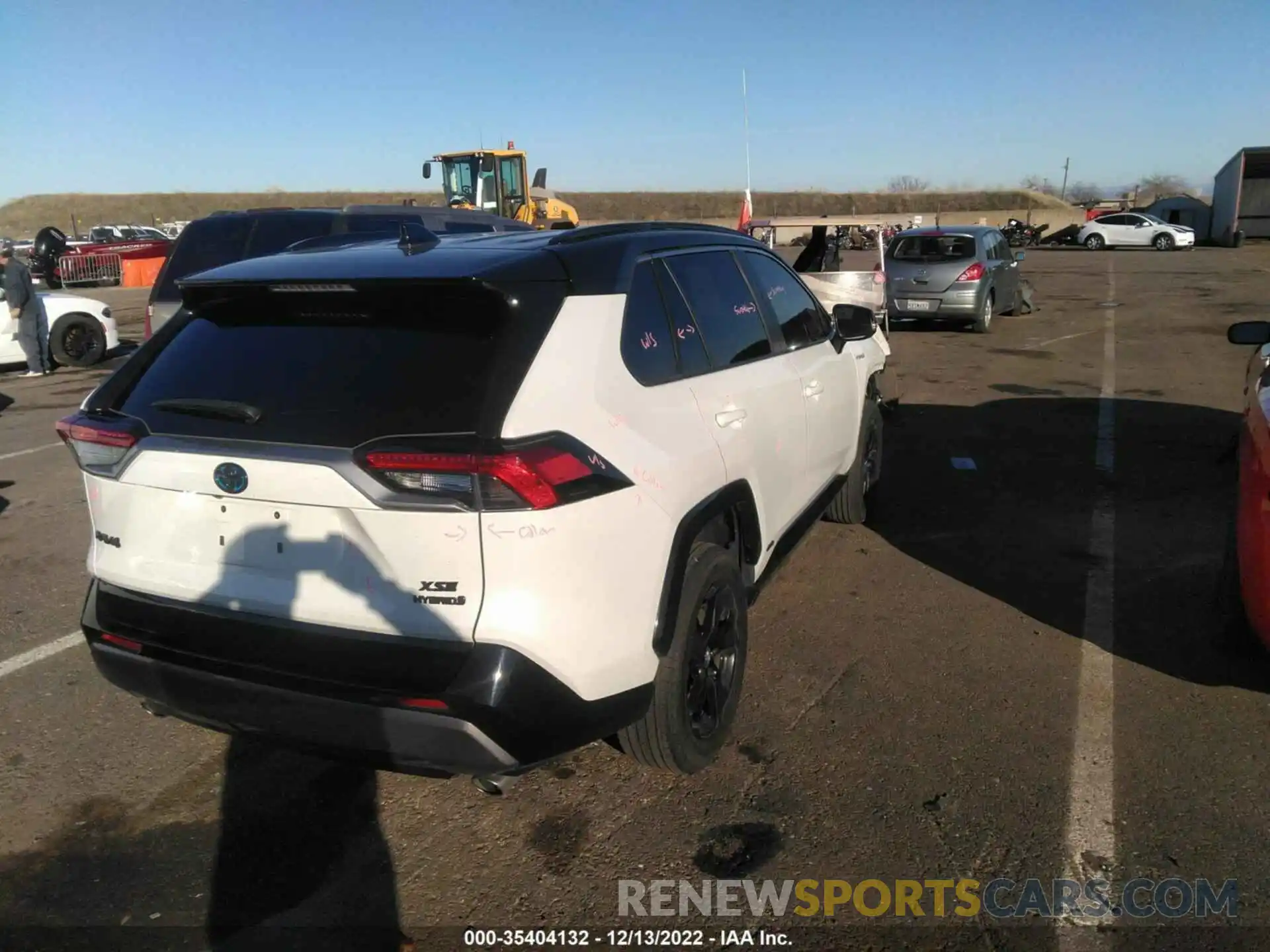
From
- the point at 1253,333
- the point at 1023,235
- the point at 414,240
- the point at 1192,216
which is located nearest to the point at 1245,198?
the point at 1192,216

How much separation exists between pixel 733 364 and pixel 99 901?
2.76 m

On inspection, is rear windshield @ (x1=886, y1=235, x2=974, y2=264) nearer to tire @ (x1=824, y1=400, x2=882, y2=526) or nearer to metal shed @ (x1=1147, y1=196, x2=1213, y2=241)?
tire @ (x1=824, y1=400, x2=882, y2=526)

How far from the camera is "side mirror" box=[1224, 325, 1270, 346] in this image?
447 centimetres

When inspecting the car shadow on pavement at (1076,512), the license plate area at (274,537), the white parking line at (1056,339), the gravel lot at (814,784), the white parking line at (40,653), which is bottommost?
the white parking line at (1056,339)

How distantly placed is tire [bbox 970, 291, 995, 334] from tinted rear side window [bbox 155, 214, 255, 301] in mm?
11128

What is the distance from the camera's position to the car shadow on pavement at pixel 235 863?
8.62ft

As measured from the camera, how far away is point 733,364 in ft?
12.0

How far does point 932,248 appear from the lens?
15.2 m

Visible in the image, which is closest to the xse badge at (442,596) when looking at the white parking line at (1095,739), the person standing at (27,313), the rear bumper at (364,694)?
the rear bumper at (364,694)

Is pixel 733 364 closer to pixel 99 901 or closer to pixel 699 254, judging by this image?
pixel 699 254

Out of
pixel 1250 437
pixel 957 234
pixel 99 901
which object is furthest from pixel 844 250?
pixel 99 901

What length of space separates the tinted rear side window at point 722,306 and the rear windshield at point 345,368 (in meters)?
1.14

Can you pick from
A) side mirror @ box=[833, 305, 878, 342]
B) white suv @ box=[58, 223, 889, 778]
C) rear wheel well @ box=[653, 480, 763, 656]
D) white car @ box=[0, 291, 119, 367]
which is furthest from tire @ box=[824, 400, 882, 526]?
white car @ box=[0, 291, 119, 367]

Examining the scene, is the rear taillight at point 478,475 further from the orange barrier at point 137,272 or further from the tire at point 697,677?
the orange barrier at point 137,272
